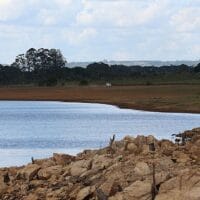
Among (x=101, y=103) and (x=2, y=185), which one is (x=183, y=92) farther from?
(x=2, y=185)

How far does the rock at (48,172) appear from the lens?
54.4ft

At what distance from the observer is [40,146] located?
34.2m

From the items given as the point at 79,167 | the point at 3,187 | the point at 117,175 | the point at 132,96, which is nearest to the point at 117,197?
the point at 117,175

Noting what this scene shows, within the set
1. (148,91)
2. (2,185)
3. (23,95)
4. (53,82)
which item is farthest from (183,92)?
(2,185)

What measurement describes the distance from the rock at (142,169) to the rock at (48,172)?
2.44 metres

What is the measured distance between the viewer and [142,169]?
48.3 feet

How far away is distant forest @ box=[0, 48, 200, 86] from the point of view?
119m

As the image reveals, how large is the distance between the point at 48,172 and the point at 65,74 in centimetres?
11770

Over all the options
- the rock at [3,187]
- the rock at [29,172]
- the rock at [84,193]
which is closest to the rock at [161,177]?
the rock at [84,193]

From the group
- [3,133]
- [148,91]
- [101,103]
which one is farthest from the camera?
[148,91]

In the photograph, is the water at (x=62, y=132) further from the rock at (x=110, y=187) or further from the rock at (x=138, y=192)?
the rock at (x=138, y=192)

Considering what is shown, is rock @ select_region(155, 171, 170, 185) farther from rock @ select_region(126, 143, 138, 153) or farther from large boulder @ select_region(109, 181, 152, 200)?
rock @ select_region(126, 143, 138, 153)

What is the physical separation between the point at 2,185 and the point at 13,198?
0.86m

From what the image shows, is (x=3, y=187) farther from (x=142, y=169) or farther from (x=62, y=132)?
(x=62, y=132)
